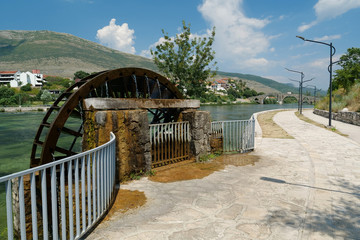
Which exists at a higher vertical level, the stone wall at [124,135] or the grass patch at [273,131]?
the stone wall at [124,135]

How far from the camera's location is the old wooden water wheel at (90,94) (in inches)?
221

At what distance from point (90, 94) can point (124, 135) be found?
3.32 m

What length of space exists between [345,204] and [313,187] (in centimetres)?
91

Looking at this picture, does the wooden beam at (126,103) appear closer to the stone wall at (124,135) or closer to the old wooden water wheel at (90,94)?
the stone wall at (124,135)

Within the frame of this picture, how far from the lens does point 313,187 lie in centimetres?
526

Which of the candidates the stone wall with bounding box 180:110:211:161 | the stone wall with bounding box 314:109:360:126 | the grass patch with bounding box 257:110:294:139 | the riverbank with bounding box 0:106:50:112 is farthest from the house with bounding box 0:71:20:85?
the stone wall with bounding box 180:110:211:161

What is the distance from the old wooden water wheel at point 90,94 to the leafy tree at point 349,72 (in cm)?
3818

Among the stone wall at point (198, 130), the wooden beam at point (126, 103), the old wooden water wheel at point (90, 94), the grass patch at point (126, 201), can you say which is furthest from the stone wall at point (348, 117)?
the grass patch at point (126, 201)

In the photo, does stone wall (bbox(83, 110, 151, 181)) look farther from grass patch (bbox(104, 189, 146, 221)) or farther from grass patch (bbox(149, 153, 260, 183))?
grass patch (bbox(104, 189, 146, 221))

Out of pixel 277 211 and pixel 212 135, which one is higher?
pixel 212 135

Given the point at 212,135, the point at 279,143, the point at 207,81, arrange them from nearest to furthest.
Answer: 1. the point at 212,135
2. the point at 279,143
3. the point at 207,81

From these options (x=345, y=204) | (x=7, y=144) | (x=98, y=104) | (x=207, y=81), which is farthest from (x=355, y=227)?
(x=7, y=144)

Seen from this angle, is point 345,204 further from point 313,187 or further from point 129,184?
point 129,184

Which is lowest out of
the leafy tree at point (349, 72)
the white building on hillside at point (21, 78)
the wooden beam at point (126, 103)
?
the wooden beam at point (126, 103)
